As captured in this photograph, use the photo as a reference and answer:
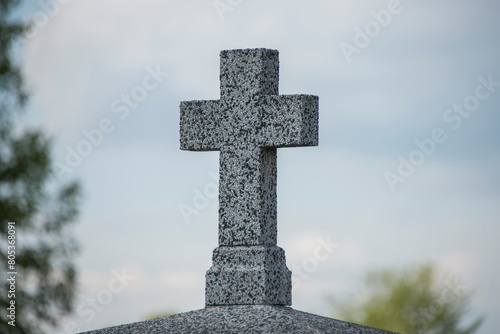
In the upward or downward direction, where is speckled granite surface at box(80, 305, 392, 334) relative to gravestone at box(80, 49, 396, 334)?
downward

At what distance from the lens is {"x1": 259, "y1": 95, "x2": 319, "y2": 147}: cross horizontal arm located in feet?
21.1

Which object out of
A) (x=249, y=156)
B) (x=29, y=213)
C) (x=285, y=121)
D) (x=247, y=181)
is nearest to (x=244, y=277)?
(x=247, y=181)

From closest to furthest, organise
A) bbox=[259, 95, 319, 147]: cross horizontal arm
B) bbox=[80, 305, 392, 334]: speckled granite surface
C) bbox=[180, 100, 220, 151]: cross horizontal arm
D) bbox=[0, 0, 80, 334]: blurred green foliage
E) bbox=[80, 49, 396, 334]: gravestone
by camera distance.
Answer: bbox=[80, 305, 392, 334]: speckled granite surface → bbox=[80, 49, 396, 334]: gravestone → bbox=[259, 95, 319, 147]: cross horizontal arm → bbox=[180, 100, 220, 151]: cross horizontal arm → bbox=[0, 0, 80, 334]: blurred green foliage

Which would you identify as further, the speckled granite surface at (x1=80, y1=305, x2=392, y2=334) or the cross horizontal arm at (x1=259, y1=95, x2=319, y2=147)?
the cross horizontal arm at (x1=259, y1=95, x2=319, y2=147)

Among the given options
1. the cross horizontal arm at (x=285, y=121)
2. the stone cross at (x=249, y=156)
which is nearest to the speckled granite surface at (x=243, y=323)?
the stone cross at (x=249, y=156)

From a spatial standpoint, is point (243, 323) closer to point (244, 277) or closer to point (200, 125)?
point (244, 277)

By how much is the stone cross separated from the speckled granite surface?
0.14 meters

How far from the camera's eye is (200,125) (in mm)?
6719

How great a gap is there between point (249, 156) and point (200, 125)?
561 mm

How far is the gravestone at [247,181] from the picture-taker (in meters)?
6.23

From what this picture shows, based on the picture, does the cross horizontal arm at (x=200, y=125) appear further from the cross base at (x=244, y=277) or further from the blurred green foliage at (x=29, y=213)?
→ the blurred green foliage at (x=29, y=213)

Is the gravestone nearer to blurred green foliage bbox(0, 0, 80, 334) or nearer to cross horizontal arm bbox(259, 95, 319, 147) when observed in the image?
cross horizontal arm bbox(259, 95, 319, 147)

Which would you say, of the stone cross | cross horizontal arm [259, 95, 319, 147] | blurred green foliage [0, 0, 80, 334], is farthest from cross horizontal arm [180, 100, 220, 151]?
blurred green foliage [0, 0, 80, 334]

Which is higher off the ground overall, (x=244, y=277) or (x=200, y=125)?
(x=200, y=125)
